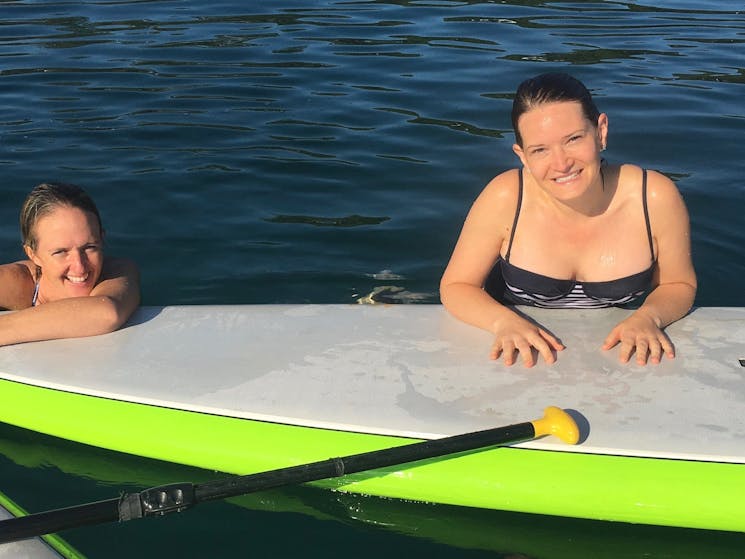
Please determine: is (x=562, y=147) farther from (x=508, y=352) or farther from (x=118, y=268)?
(x=118, y=268)

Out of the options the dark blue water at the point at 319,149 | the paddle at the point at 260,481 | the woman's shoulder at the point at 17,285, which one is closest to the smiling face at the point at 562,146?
the paddle at the point at 260,481

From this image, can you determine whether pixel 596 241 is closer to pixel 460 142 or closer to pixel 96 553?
pixel 96 553

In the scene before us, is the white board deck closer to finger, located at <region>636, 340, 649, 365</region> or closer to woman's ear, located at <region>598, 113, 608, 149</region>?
finger, located at <region>636, 340, 649, 365</region>

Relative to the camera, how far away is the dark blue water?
292 centimetres

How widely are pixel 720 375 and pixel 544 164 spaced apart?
0.82 meters

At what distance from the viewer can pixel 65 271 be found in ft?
11.2

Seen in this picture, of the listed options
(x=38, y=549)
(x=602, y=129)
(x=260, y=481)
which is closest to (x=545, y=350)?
(x=602, y=129)

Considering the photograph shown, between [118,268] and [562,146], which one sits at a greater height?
[562,146]

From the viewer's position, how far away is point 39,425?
3.23 m

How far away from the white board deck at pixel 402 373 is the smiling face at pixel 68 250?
0.21 meters

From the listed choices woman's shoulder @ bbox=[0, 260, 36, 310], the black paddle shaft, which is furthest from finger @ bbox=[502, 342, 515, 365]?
woman's shoulder @ bbox=[0, 260, 36, 310]

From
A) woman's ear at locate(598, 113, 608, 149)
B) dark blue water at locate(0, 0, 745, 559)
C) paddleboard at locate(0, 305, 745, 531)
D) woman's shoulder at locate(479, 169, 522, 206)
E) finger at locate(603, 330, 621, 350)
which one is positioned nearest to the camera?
paddleboard at locate(0, 305, 745, 531)

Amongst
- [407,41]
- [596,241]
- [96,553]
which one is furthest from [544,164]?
[407,41]

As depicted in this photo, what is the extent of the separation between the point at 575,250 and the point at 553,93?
0.61m
